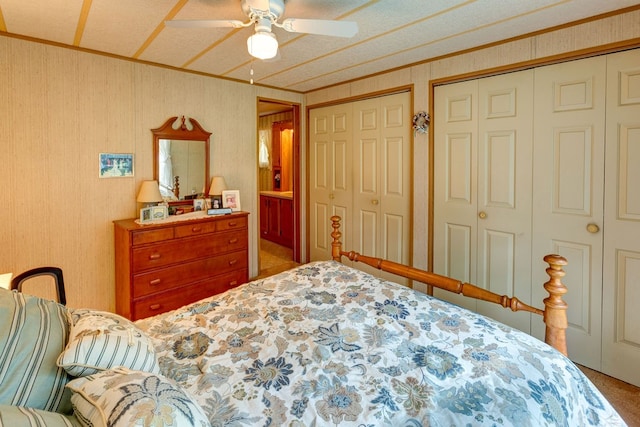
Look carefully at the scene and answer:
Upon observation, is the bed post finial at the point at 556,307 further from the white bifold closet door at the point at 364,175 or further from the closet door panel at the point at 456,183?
the white bifold closet door at the point at 364,175

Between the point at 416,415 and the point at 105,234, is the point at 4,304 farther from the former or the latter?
the point at 105,234

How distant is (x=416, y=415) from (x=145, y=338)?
958mm

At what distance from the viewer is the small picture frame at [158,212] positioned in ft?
10.3

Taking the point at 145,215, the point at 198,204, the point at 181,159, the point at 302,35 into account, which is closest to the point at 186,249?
the point at 145,215

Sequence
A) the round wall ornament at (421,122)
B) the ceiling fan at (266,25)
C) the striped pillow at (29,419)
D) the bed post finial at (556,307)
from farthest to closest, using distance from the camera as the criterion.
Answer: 1. the round wall ornament at (421,122)
2. the ceiling fan at (266,25)
3. the bed post finial at (556,307)
4. the striped pillow at (29,419)

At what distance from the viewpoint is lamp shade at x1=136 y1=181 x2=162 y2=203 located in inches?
124

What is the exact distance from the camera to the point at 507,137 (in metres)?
2.75

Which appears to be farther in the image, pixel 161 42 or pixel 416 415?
pixel 161 42

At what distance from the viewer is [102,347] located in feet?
3.32

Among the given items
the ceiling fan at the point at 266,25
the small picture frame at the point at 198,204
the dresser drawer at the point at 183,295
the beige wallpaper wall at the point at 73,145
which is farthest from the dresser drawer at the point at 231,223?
the ceiling fan at the point at 266,25

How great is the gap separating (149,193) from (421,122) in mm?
2687

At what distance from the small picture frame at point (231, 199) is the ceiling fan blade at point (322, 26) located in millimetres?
2215

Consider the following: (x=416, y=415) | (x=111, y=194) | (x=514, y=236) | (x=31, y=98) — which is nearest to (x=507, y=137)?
(x=514, y=236)

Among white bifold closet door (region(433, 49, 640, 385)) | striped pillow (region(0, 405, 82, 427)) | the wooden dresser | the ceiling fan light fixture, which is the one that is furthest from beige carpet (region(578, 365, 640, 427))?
the wooden dresser
